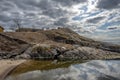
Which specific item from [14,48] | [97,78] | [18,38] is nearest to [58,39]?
[18,38]

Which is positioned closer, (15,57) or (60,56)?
(15,57)

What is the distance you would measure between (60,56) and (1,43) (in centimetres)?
3267

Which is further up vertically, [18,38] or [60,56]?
[18,38]

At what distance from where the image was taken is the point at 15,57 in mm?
88875

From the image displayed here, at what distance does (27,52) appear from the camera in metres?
95.4

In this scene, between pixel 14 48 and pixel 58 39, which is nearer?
pixel 14 48

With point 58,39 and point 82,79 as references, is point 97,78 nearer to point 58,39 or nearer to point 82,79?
point 82,79

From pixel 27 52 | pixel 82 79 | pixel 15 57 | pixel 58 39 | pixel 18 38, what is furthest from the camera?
pixel 58 39

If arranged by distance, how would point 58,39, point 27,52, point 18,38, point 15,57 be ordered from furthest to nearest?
point 58,39
point 18,38
point 27,52
point 15,57

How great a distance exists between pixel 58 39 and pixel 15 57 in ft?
178

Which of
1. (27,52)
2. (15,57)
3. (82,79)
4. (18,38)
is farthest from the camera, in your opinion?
(18,38)

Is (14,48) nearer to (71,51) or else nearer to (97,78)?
(71,51)

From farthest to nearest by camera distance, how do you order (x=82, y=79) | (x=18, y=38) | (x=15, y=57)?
(x=18, y=38), (x=15, y=57), (x=82, y=79)

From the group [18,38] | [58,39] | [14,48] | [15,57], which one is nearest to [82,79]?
[15,57]
